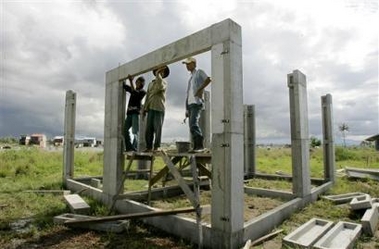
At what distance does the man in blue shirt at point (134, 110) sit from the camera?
21.7ft

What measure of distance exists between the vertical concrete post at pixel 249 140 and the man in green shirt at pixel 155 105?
5.74 metres

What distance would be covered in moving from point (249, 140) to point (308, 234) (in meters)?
7.08

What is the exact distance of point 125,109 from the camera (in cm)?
666

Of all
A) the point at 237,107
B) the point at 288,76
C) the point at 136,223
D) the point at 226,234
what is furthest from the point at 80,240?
the point at 288,76

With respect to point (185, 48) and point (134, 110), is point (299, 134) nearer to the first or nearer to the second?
point (185, 48)

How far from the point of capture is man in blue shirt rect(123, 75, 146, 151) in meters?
6.62

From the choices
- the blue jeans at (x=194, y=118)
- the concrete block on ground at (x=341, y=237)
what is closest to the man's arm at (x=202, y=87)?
the blue jeans at (x=194, y=118)

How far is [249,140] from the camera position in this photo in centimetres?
1141

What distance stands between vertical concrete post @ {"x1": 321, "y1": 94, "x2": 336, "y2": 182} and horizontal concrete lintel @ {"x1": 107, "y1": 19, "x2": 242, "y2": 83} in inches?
254

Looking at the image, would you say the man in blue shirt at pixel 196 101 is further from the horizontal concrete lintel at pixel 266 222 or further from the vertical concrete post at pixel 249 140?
the vertical concrete post at pixel 249 140

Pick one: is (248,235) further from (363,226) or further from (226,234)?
(363,226)

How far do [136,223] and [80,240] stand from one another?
1101mm

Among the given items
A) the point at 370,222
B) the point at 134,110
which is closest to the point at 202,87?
the point at 134,110

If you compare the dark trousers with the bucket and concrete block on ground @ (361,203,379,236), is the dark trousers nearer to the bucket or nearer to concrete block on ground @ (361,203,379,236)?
the bucket
